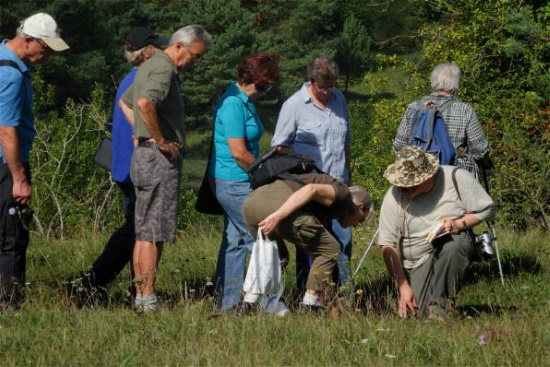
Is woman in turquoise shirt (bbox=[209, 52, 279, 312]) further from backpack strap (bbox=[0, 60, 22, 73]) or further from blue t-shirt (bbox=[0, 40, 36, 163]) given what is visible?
backpack strap (bbox=[0, 60, 22, 73])

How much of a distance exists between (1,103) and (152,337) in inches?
67.6

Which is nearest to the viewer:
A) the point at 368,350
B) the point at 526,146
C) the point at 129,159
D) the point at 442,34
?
the point at 368,350

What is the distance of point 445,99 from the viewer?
23.9 ft

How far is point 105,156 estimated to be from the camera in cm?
718

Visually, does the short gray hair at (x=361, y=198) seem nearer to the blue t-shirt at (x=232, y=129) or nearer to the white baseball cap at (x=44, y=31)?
the blue t-shirt at (x=232, y=129)

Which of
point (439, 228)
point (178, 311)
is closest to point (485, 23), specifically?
point (439, 228)

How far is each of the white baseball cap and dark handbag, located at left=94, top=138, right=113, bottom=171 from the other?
1.11m

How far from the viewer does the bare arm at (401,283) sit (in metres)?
6.42

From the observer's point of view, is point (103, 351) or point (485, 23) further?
point (485, 23)

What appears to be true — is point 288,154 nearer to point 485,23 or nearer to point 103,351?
point 103,351

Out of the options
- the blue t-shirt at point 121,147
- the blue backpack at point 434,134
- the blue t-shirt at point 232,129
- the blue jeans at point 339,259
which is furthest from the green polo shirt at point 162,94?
the blue backpack at point 434,134

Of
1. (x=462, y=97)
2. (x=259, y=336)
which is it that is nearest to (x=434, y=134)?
(x=259, y=336)

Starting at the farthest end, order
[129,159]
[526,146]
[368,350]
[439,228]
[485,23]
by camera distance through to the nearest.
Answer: [485,23] → [526,146] → [129,159] → [439,228] → [368,350]

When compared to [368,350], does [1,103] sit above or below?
above
